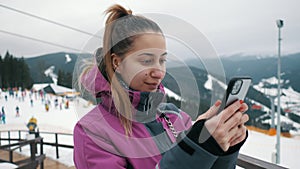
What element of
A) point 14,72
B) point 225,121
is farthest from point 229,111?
point 14,72

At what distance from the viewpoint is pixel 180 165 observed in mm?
271

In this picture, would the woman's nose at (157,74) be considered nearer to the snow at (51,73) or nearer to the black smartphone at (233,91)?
the black smartphone at (233,91)

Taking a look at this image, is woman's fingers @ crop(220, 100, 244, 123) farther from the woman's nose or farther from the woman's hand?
the woman's nose

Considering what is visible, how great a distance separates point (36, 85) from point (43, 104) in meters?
0.50

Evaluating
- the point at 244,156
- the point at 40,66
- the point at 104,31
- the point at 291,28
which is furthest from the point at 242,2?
the point at 104,31

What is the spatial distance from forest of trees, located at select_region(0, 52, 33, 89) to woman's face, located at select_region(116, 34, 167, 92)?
2589 mm

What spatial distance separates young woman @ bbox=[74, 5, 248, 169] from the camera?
0.31 m

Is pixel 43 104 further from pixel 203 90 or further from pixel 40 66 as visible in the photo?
pixel 203 90

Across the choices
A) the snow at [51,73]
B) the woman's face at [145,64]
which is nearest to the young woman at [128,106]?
the woman's face at [145,64]

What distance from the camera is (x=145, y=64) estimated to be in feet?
1.06

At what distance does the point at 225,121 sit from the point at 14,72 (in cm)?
280

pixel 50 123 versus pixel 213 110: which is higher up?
pixel 213 110

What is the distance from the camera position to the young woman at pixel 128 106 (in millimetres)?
314

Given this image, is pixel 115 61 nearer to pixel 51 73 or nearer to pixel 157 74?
pixel 157 74
